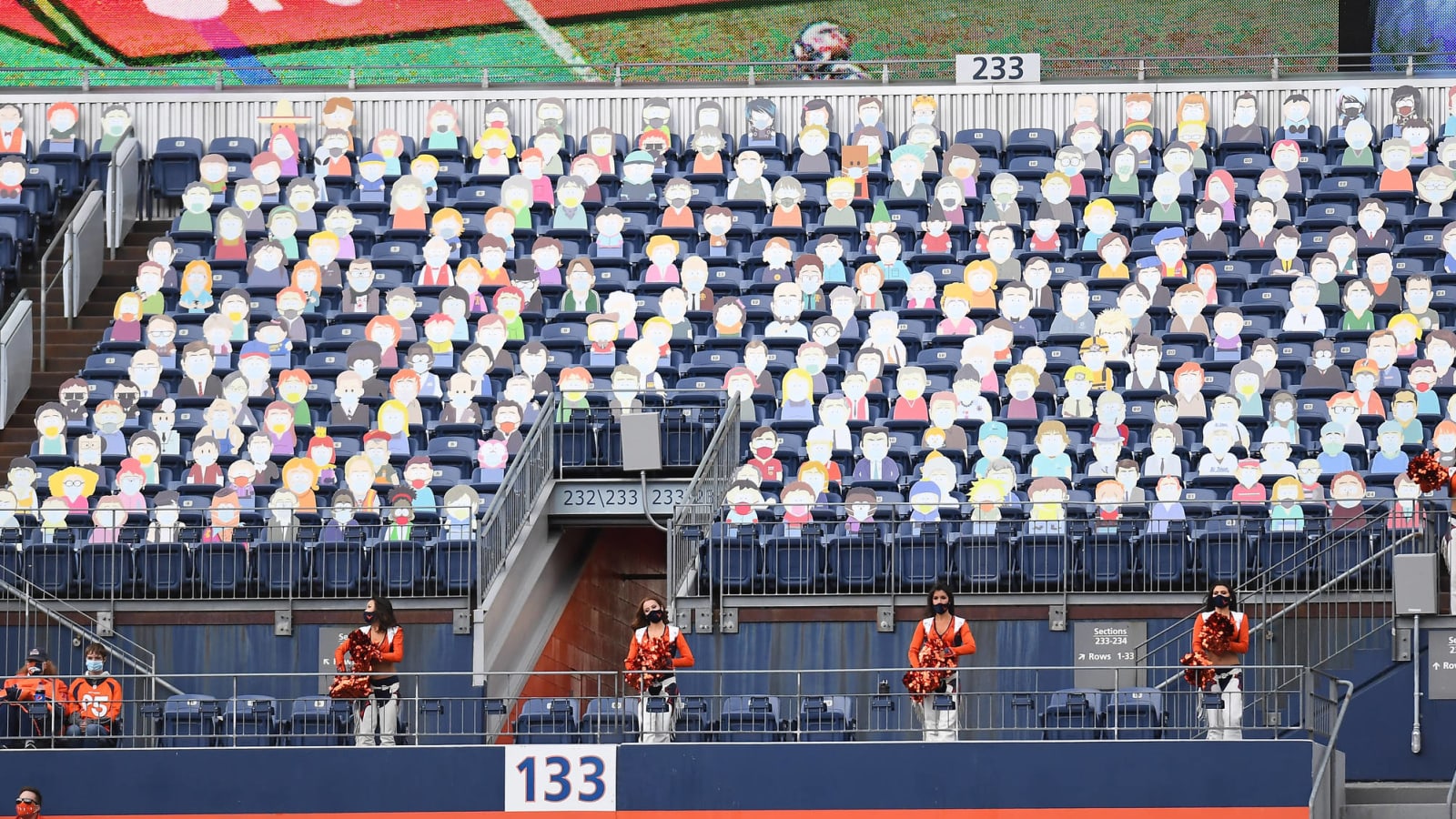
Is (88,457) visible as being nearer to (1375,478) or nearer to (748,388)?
(748,388)

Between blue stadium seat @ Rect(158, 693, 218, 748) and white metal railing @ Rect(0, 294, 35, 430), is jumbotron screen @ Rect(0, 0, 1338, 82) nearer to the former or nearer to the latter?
white metal railing @ Rect(0, 294, 35, 430)

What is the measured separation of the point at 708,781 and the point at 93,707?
14.4 feet

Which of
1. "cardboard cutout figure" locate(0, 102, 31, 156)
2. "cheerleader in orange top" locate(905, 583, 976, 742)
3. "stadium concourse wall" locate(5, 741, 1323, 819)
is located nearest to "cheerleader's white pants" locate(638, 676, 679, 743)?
"stadium concourse wall" locate(5, 741, 1323, 819)

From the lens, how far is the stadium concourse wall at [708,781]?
1644cm

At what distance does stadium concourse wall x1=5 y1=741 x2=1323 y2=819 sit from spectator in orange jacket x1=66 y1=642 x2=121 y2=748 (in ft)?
0.64

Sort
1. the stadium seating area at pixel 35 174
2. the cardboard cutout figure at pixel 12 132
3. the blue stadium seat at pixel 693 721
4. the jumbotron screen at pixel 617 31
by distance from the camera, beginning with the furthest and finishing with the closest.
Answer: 1. the jumbotron screen at pixel 617 31
2. the cardboard cutout figure at pixel 12 132
3. the stadium seating area at pixel 35 174
4. the blue stadium seat at pixel 693 721

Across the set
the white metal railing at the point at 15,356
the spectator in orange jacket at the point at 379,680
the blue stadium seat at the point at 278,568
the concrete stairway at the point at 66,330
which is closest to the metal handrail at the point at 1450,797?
the spectator in orange jacket at the point at 379,680

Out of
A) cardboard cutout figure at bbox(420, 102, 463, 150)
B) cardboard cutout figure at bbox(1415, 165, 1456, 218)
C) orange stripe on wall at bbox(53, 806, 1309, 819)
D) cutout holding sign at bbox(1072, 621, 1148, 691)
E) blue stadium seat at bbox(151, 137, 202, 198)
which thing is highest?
cardboard cutout figure at bbox(420, 102, 463, 150)

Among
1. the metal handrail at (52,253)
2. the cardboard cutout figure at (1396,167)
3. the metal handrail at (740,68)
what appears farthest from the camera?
the metal handrail at (740,68)

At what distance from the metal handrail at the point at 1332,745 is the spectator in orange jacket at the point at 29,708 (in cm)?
871

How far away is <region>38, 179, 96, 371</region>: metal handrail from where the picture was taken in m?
23.6

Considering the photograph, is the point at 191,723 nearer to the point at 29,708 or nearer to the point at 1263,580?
the point at 29,708

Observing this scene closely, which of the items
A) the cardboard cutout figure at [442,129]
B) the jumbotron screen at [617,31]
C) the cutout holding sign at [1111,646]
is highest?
the jumbotron screen at [617,31]

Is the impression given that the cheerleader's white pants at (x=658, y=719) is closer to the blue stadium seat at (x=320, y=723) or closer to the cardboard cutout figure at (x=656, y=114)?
the blue stadium seat at (x=320, y=723)
